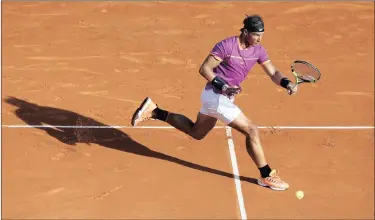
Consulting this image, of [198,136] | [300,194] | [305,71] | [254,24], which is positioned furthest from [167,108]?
[254,24]

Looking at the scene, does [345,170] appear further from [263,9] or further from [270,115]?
[263,9]

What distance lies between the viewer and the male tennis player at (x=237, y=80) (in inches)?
388

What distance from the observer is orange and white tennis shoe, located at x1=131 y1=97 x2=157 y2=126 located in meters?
11.0

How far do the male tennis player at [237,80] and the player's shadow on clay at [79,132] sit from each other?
0.51 m

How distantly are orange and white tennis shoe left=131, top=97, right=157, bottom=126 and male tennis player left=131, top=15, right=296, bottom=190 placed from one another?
81 centimetres

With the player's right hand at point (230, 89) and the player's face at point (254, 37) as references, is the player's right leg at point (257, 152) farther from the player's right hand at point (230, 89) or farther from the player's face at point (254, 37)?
the player's face at point (254, 37)

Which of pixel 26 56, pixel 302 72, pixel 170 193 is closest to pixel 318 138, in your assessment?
pixel 302 72

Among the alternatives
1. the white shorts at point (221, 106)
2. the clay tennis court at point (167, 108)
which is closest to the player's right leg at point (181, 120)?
the white shorts at point (221, 106)

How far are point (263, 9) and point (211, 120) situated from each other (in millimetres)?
6384

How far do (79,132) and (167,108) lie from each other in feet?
4.99

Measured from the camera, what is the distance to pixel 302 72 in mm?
10500

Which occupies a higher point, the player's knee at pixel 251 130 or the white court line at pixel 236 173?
the player's knee at pixel 251 130

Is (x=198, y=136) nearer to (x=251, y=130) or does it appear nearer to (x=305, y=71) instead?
(x=251, y=130)

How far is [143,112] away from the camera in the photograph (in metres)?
11.0
